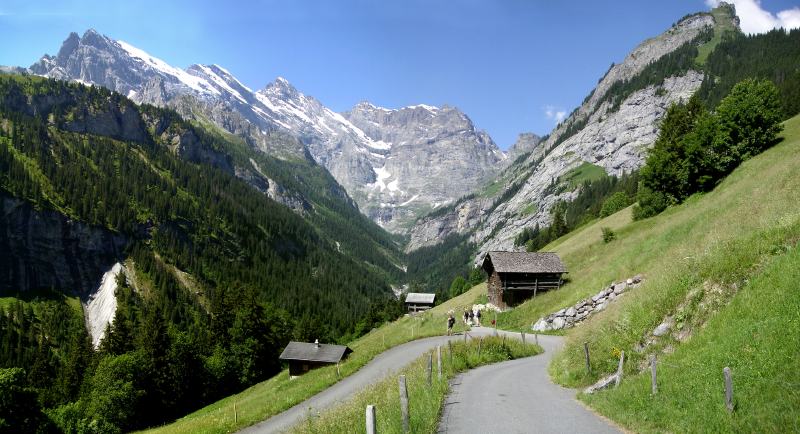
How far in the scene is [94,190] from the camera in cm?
17188

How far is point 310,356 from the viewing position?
63.2 metres

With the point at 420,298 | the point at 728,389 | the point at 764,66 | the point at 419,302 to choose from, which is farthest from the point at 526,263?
the point at 764,66

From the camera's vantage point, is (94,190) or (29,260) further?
(94,190)

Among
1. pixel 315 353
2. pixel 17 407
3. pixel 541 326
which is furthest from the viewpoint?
pixel 315 353

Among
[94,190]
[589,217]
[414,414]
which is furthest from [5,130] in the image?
[414,414]

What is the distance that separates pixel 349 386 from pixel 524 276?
122 ft

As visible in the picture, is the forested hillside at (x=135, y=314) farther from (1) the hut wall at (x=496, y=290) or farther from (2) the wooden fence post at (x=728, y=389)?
(2) the wooden fence post at (x=728, y=389)

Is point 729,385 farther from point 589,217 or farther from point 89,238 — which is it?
point 89,238

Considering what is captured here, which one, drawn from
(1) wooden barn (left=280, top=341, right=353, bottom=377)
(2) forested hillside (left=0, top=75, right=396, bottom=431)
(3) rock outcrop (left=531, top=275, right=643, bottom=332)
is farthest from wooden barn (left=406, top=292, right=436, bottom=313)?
(3) rock outcrop (left=531, top=275, right=643, bottom=332)

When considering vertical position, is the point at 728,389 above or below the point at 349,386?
above

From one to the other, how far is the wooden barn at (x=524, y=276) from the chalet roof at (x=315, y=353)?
79.1 ft

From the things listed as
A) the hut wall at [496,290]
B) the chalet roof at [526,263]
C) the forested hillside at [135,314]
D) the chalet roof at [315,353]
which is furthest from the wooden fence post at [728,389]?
the forested hillside at [135,314]

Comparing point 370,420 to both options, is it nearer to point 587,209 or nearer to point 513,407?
point 513,407

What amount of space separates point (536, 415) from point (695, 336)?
645 centimetres
